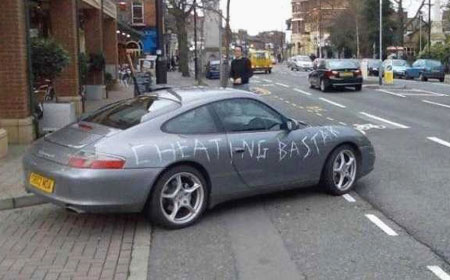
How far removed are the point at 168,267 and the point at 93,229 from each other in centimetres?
139

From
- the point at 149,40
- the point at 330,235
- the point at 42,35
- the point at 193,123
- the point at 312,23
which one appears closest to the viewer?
the point at 330,235

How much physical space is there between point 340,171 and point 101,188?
3.22 metres

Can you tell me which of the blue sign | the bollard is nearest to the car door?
the bollard

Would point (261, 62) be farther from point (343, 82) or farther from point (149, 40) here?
point (343, 82)

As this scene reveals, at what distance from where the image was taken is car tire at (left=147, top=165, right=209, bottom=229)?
610 centimetres

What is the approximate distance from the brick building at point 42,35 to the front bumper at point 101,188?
18.3ft

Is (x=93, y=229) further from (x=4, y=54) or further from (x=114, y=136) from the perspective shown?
(x=4, y=54)

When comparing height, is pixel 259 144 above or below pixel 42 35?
below

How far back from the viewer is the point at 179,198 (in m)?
6.26

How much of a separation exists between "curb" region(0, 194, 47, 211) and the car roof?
1827 mm

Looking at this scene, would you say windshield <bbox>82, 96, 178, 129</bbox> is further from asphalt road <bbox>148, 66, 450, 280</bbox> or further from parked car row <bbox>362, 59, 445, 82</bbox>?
parked car row <bbox>362, 59, 445, 82</bbox>

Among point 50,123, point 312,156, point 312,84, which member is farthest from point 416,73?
point 312,156

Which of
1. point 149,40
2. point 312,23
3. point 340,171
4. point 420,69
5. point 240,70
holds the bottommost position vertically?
point 340,171

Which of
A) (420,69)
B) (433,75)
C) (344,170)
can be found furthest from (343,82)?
(344,170)
